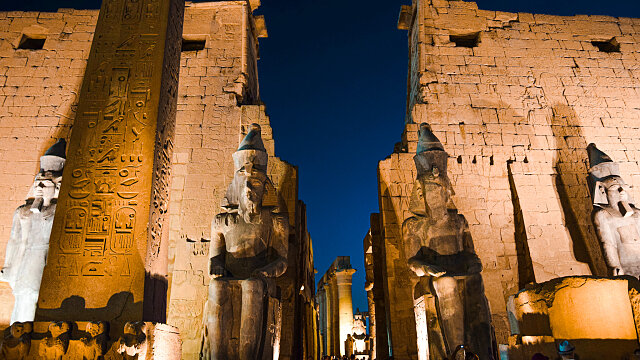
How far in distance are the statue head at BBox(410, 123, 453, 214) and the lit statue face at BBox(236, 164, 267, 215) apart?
1825 millimetres

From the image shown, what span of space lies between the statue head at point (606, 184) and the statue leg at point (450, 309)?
3.45m

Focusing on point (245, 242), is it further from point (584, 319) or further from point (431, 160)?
point (584, 319)

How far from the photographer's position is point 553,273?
268 inches

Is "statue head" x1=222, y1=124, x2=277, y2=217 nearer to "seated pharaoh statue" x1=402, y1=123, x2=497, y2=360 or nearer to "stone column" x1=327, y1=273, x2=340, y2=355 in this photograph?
"seated pharaoh statue" x1=402, y1=123, x2=497, y2=360

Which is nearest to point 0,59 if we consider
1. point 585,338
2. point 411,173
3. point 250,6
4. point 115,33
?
point 250,6

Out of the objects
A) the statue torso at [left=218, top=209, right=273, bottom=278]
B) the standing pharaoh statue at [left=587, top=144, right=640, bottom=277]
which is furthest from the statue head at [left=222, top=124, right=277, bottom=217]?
the standing pharaoh statue at [left=587, top=144, right=640, bottom=277]

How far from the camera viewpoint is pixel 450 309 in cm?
453

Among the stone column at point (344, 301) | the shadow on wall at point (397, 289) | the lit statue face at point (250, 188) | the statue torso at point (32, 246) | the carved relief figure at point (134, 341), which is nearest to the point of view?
the carved relief figure at point (134, 341)

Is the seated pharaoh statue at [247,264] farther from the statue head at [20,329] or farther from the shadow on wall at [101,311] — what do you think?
the statue head at [20,329]

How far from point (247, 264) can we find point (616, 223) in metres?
5.25

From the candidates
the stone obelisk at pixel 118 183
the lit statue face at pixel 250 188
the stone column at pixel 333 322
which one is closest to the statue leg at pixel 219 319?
the stone obelisk at pixel 118 183

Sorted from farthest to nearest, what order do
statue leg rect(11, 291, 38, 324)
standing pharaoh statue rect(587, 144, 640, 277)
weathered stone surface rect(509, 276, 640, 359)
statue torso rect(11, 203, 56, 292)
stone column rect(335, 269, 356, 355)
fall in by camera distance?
stone column rect(335, 269, 356, 355) < standing pharaoh statue rect(587, 144, 640, 277) < statue torso rect(11, 203, 56, 292) < statue leg rect(11, 291, 38, 324) < weathered stone surface rect(509, 276, 640, 359)

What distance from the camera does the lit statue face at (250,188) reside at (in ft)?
15.3

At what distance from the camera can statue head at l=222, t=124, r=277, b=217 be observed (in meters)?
4.68
